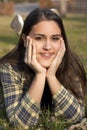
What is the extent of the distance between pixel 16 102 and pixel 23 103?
0.35 ft

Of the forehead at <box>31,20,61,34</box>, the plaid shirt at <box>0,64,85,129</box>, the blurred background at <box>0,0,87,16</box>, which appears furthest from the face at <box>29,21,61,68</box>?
the blurred background at <box>0,0,87,16</box>

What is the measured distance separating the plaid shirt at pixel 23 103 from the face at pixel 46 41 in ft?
0.98

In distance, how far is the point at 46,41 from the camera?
11.5ft

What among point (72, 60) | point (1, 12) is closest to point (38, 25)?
point (72, 60)

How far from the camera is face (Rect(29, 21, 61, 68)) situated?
3.50m

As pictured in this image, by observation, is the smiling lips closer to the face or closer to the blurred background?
the face

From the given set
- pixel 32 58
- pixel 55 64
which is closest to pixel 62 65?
pixel 55 64

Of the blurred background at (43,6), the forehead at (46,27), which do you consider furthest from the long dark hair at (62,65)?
the blurred background at (43,6)

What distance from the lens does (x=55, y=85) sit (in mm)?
3555

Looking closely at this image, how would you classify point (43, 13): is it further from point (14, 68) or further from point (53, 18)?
point (14, 68)

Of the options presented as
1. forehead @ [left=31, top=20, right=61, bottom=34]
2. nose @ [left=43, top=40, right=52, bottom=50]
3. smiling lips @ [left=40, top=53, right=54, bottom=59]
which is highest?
forehead @ [left=31, top=20, right=61, bottom=34]

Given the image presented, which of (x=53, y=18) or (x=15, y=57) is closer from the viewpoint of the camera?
(x=53, y=18)

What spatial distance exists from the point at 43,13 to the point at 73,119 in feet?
3.25

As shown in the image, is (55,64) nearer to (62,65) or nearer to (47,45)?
(47,45)
